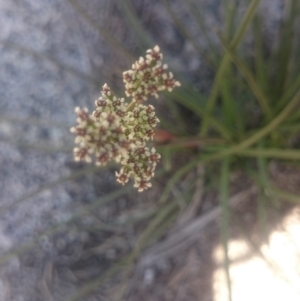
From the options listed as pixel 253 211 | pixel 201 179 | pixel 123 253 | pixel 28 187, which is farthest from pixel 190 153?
pixel 28 187

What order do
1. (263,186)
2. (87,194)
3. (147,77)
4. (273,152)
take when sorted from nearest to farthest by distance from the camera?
(147,77) → (273,152) → (263,186) → (87,194)

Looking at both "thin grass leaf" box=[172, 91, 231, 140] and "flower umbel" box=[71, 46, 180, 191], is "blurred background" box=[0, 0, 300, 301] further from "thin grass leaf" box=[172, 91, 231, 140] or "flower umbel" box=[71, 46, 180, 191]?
"flower umbel" box=[71, 46, 180, 191]

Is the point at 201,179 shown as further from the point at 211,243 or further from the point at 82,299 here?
the point at 82,299

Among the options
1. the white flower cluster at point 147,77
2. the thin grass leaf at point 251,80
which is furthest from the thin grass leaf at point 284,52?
the white flower cluster at point 147,77

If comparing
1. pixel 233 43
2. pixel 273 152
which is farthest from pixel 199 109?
pixel 233 43

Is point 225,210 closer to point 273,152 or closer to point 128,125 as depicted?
point 273,152

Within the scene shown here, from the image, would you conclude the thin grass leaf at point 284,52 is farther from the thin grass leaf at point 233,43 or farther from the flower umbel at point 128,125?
the flower umbel at point 128,125

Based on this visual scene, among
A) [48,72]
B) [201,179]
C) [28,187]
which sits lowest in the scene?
[201,179]
